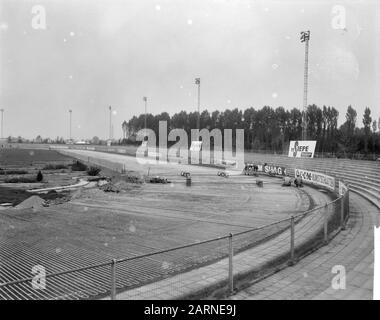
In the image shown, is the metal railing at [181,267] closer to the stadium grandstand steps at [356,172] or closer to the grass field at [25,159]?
the stadium grandstand steps at [356,172]

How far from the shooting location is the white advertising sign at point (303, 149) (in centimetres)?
3828

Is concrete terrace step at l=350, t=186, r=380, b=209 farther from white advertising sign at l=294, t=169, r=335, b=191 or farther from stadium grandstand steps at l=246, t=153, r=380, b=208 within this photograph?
white advertising sign at l=294, t=169, r=335, b=191

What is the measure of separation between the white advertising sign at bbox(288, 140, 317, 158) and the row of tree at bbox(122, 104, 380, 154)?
1427 inches

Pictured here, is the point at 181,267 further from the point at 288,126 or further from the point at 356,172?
the point at 288,126

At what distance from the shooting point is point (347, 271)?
350 inches

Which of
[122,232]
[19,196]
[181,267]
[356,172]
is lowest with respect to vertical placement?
[19,196]

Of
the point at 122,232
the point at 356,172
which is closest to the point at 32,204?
the point at 122,232

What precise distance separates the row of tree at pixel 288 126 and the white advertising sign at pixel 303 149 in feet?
119

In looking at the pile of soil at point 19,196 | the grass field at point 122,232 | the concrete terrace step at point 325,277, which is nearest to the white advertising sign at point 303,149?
the grass field at point 122,232

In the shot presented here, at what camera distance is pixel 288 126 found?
123500 mm

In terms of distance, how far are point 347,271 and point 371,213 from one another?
9721 mm

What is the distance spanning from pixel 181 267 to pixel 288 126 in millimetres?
119337
